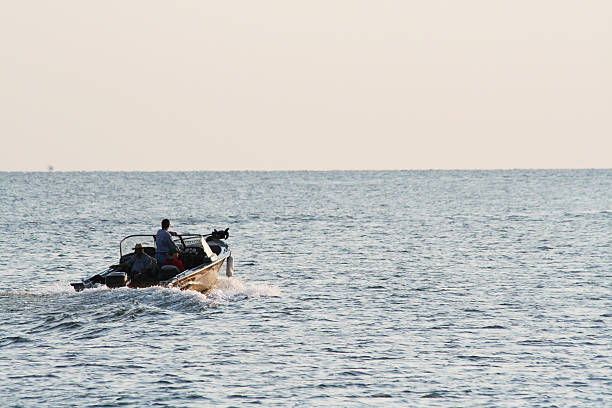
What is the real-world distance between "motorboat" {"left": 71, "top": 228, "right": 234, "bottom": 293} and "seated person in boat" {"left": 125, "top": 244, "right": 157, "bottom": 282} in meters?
0.03

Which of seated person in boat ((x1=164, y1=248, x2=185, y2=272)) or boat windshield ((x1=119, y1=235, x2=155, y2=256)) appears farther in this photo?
boat windshield ((x1=119, y1=235, x2=155, y2=256))

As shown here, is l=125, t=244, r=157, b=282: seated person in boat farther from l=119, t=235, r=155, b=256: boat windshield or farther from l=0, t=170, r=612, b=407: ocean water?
l=119, t=235, r=155, b=256: boat windshield

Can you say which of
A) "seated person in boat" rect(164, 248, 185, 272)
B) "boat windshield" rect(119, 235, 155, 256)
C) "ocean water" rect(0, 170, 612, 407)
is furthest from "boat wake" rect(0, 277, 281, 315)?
"boat windshield" rect(119, 235, 155, 256)

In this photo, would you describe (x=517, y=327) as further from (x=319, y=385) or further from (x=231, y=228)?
(x=231, y=228)

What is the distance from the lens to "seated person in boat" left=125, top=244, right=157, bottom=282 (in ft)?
77.6

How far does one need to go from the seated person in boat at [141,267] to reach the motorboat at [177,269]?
0.10 ft

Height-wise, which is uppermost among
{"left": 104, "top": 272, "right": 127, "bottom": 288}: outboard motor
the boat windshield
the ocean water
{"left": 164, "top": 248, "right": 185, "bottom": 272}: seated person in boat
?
the boat windshield

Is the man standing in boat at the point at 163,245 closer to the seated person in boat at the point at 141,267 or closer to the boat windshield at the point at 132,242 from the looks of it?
the seated person in boat at the point at 141,267

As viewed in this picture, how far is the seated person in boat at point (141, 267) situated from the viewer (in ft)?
77.6

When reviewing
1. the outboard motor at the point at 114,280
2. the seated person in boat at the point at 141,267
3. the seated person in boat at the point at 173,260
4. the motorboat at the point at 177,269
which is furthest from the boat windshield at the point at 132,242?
the outboard motor at the point at 114,280

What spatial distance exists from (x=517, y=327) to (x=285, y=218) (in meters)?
49.0

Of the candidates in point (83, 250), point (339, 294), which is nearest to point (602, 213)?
point (83, 250)

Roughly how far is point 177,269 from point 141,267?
102cm

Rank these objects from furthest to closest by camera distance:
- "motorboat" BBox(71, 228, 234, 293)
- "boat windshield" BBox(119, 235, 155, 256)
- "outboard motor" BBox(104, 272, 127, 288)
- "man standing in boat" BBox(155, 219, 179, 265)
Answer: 1. "boat windshield" BBox(119, 235, 155, 256)
2. "man standing in boat" BBox(155, 219, 179, 265)
3. "motorboat" BBox(71, 228, 234, 293)
4. "outboard motor" BBox(104, 272, 127, 288)
